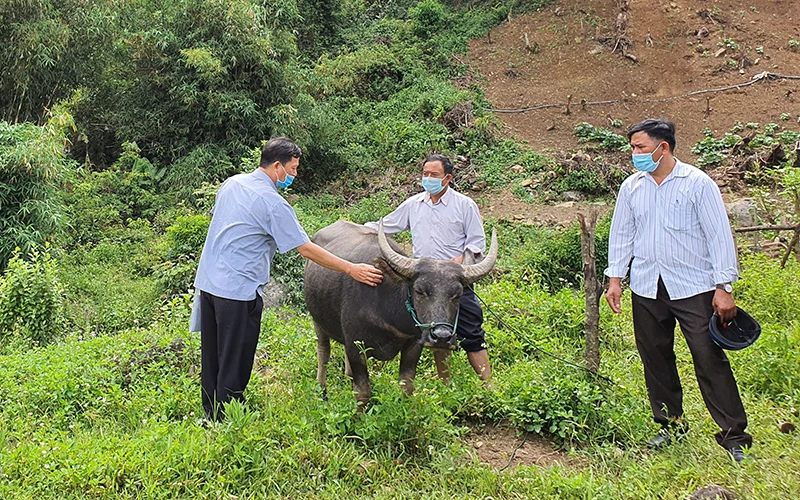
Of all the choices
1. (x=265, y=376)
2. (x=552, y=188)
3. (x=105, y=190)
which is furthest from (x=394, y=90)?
(x=265, y=376)

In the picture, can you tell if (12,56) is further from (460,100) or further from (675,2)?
(675,2)

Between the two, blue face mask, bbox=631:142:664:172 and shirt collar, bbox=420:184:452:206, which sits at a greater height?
blue face mask, bbox=631:142:664:172

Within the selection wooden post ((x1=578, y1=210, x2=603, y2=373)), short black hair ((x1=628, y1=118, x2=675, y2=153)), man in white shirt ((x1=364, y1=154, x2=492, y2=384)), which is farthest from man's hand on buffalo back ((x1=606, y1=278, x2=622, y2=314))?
man in white shirt ((x1=364, y1=154, x2=492, y2=384))

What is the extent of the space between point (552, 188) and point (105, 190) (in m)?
9.05

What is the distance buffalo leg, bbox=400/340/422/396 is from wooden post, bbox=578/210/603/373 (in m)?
1.18

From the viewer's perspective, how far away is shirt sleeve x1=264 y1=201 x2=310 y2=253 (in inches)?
149

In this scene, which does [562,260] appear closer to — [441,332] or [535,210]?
[535,210]

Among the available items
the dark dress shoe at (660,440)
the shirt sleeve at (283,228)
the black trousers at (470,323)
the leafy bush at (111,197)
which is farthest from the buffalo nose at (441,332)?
the leafy bush at (111,197)

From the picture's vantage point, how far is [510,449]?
3924 mm

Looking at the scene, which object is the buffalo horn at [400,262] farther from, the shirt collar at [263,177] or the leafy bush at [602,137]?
the leafy bush at [602,137]

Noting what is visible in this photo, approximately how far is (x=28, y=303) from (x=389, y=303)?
4805 mm

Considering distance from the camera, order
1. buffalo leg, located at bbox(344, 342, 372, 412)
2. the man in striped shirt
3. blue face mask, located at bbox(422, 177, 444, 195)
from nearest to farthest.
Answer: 1. the man in striped shirt
2. buffalo leg, located at bbox(344, 342, 372, 412)
3. blue face mask, located at bbox(422, 177, 444, 195)

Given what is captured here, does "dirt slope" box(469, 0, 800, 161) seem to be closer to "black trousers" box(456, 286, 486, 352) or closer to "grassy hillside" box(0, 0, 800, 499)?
"grassy hillside" box(0, 0, 800, 499)

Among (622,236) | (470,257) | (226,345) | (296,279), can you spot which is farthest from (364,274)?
(296,279)
